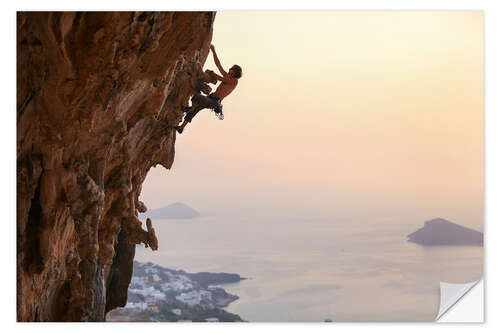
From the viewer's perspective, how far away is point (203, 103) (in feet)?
19.2

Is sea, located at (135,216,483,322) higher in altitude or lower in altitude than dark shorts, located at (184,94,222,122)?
lower

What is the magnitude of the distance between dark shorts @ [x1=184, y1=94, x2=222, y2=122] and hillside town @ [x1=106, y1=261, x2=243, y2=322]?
1.78 m

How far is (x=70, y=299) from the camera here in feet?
15.5

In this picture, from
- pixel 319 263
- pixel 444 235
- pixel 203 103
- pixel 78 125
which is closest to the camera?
pixel 78 125

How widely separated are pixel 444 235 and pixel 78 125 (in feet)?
11.3

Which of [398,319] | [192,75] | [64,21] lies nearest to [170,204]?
[192,75]

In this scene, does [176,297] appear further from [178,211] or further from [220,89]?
[178,211]

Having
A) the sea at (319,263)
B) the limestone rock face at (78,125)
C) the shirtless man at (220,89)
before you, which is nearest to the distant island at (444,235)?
the sea at (319,263)

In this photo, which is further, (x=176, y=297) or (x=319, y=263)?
(x=319, y=263)

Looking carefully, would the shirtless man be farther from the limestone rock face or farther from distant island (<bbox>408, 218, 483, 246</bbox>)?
distant island (<bbox>408, 218, 483, 246</bbox>)

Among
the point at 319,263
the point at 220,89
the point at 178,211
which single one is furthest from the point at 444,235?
the point at 178,211

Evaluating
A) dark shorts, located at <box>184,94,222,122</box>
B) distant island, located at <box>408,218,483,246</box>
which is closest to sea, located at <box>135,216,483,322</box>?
distant island, located at <box>408,218,483,246</box>

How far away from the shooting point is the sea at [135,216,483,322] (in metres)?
5.00
